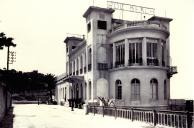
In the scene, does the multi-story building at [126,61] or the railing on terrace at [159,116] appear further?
the multi-story building at [126,61]

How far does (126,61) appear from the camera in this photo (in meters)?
31.5

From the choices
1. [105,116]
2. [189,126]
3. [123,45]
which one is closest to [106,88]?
[123,45]

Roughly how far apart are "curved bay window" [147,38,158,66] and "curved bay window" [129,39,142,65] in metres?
0.89

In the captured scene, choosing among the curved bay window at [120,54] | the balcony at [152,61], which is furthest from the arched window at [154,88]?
the curved bay window at [120,54]

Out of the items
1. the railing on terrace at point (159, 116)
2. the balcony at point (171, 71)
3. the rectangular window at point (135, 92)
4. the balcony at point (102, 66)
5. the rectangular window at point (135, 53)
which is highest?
the rectangular window at point (135, 53)

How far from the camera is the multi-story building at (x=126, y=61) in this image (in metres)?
30.9

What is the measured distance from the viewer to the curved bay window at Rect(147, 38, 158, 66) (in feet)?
103

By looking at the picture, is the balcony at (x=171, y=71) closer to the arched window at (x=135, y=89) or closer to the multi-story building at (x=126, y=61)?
the multi-story building at (x=126, y=61)

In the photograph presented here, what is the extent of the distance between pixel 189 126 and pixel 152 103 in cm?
1760

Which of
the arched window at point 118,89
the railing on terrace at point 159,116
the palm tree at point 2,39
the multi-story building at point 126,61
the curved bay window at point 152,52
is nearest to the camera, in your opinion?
the palm tree at point 2,39

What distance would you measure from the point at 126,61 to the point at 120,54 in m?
A: 1.61

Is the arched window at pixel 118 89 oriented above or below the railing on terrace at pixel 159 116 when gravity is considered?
above

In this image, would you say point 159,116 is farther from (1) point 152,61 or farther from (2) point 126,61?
(1) point 152,61

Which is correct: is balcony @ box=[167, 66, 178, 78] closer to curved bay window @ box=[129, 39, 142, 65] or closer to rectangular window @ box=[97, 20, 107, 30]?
curved bay window @ box=[129, 39, 142, 65]
